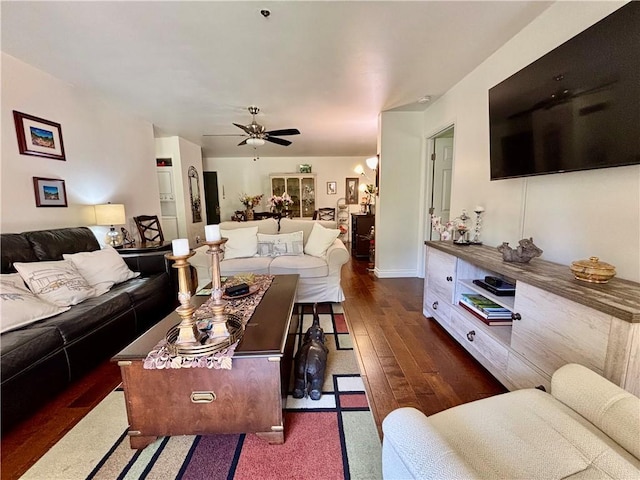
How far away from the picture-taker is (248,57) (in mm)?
2350

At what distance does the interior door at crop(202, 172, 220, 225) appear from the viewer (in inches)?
296

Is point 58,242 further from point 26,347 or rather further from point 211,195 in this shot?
point 211,195

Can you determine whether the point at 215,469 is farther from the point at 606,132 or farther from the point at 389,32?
the point at 389,32

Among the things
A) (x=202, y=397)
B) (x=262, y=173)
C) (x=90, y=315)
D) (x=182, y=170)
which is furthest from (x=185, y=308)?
(x=262, y=173)

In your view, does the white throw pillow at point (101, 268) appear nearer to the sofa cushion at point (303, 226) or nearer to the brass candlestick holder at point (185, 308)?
the brass candlestick holder at point (185, 308)

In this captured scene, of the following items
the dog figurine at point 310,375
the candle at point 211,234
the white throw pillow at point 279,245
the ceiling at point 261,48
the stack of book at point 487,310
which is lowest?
the dog figurine at point 310,375

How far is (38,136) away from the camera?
2.58m

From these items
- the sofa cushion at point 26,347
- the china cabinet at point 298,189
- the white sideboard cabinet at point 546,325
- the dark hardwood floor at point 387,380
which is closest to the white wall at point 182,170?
the china cabinet at point 298,189

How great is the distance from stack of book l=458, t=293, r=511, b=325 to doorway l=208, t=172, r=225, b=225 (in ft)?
22.9

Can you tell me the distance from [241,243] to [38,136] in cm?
214

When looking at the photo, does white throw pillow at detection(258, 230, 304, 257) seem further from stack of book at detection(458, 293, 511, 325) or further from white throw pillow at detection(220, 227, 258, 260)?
stack of book at detection(458, 293, 511, 325)

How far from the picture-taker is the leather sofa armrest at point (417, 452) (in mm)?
613

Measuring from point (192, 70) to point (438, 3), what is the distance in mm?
2152

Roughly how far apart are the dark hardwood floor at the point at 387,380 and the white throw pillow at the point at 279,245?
1088 mm
